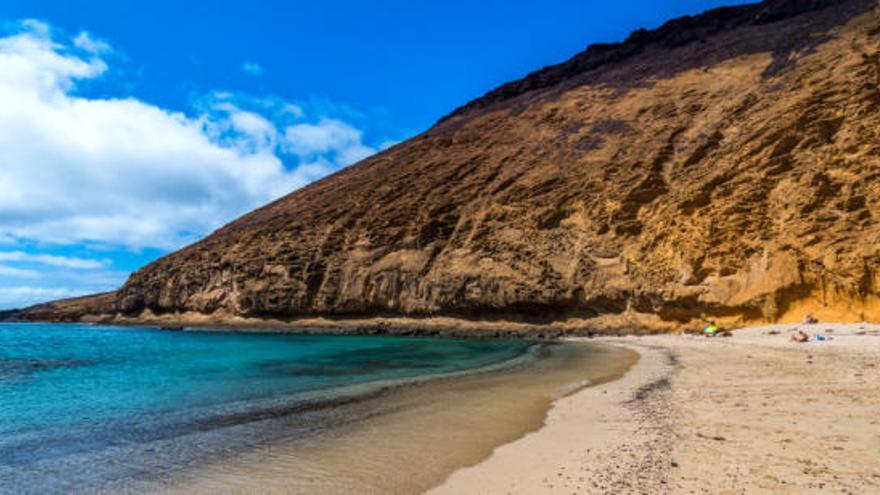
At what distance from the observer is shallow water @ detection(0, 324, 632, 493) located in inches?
216

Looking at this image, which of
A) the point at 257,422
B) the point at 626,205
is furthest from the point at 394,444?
the point at 626,205

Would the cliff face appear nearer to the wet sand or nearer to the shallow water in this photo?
the shallow water

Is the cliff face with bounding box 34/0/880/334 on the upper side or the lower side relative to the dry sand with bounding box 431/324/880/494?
upper

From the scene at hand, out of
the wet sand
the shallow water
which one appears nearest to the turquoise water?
the shallow water

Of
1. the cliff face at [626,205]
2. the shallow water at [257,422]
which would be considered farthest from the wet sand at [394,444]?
the cliff face at [626,205]

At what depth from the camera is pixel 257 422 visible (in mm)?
8195

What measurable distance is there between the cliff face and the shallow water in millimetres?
14492

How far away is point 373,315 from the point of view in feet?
130

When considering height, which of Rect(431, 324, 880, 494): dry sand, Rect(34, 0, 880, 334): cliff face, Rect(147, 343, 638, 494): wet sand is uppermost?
Rect(34, 0, 880, 334): cliff face

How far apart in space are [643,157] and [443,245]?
15556 millimetres

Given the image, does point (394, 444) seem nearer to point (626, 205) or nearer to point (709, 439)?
point (709, 439)

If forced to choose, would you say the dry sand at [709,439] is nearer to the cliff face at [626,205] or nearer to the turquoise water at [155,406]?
the turquoise water at [155,406]

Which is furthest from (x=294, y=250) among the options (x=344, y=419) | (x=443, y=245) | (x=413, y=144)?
(x=344, y=419)

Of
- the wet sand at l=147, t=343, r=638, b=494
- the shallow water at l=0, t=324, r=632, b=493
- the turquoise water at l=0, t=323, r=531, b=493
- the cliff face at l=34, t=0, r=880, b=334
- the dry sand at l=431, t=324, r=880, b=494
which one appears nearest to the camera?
the dry sand at l=431, t=324, r=880, b=494
